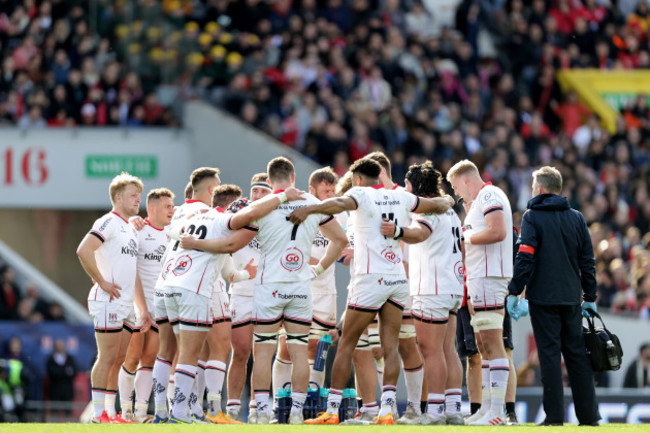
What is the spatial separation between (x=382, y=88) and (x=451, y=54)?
2.72 meters

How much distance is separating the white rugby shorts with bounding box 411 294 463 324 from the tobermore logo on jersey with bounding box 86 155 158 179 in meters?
10.7

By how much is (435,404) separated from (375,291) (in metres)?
1.18

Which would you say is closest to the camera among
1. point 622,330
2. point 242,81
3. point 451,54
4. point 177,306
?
point 177,306

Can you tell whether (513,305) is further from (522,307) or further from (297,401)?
(297,401)

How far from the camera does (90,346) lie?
20.0m

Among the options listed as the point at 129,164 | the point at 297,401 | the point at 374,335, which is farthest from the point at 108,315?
the point at 129,164

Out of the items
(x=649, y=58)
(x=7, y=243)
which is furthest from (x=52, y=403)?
(x=649, y=58)

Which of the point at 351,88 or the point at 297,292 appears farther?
the point at 351,88

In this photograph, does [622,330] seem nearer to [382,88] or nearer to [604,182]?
[604,182]

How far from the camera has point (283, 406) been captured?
11805 millimetres

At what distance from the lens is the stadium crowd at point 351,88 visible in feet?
67.7

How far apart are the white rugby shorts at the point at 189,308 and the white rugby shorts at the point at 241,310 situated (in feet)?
3.55

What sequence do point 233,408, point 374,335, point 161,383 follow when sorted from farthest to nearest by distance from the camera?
1. point 374,335
2. point 233,408
3. point 161,383

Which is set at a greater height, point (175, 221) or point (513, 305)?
point (175, 221)
